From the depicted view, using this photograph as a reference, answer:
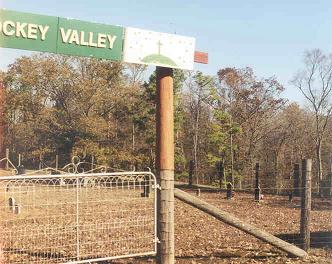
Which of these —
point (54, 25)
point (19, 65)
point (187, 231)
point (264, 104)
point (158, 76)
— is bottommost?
point (187, 231)

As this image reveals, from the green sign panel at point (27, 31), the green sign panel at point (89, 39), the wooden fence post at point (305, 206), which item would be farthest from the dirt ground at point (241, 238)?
the green sign panel at point (27, 31)

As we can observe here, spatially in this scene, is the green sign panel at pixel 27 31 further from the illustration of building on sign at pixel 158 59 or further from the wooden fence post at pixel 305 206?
the wooden fence post at pixel 305 206

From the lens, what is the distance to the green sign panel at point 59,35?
201 inches

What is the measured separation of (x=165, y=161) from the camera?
240 inches

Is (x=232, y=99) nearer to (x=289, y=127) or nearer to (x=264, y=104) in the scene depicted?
(x=264, y=104)

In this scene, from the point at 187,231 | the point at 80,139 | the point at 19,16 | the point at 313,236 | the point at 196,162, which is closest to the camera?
the point at 19,16

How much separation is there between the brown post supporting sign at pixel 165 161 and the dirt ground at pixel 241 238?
1336mm

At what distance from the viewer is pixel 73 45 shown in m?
5.43

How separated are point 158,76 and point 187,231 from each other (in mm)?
5347

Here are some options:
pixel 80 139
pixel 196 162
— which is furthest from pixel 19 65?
pixel 196 162

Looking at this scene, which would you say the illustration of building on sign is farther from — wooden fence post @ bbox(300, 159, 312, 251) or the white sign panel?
wooden fence post @ bbox(300, 159, 312, 251)

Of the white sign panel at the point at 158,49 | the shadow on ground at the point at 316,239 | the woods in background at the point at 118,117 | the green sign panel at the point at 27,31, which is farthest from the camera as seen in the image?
the woods in background at the point at 118,117

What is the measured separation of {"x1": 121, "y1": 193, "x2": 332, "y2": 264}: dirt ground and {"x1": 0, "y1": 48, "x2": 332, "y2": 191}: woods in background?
2264cm

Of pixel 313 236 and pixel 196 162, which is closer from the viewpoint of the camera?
pixel 313 236
